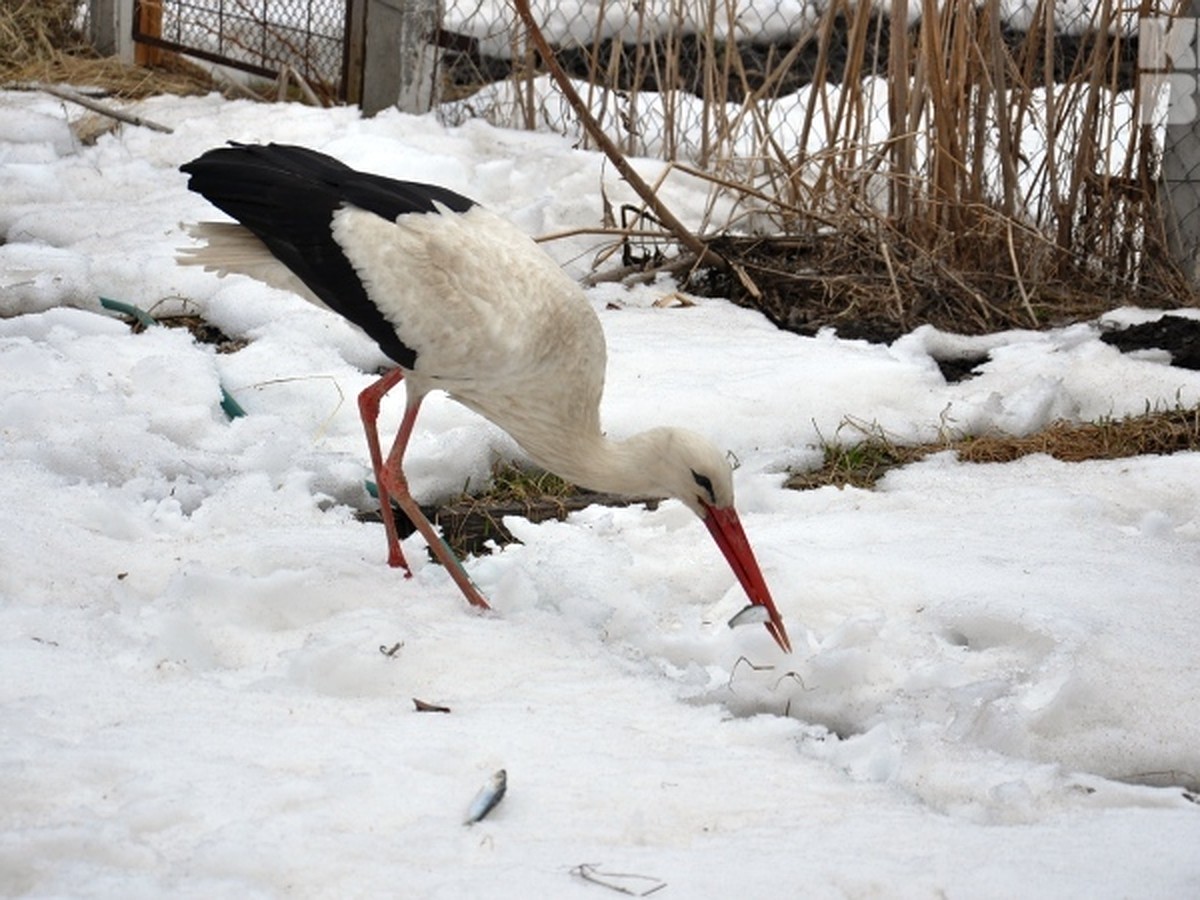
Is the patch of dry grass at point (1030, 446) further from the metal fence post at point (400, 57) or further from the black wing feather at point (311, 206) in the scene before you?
the metal fence post at point (400, 57)

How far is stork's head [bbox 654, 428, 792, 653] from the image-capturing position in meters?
3.65

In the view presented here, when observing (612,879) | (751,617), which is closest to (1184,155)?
(751,617)

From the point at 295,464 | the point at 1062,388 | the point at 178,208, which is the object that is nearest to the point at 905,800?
the point at 295,464

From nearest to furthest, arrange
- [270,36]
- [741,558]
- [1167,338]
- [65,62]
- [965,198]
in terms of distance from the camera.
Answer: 1. [741,558]
2. [1167,338]
3. [965,198]
4. [270,36]
5. [65,62]

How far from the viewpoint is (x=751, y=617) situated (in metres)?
3.54

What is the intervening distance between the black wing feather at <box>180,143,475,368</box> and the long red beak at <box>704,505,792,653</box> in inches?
31.7

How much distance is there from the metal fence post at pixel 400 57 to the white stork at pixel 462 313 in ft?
12.6

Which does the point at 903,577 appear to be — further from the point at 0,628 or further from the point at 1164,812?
the point at 0,628

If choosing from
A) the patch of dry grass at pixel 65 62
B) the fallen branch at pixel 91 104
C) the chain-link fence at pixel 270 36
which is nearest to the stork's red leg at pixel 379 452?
the fallen branch at pixel 91 104

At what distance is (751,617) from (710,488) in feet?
1.10

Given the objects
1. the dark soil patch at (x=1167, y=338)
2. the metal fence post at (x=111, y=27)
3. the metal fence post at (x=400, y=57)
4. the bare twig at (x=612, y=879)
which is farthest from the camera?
the metal fence post at (x=111, y=27)

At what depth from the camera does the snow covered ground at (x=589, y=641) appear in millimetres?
2471

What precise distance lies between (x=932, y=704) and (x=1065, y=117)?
3.58 meters

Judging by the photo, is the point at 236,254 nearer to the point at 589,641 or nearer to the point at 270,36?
the point at 589,641
